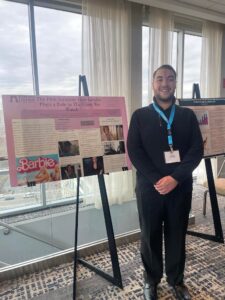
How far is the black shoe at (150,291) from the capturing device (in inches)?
63.0

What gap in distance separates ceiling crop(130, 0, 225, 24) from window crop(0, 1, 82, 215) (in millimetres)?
1049

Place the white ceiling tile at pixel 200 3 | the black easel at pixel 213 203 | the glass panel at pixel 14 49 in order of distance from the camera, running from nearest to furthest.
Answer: the black easel at pixel 213 203
the glass panel at pixel 14 49
the white ceiling tile at pixel 200 3

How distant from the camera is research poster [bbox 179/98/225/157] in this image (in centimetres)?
216

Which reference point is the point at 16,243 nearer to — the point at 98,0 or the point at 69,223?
the point at 69,223

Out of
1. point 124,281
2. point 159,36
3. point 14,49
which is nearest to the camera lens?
point 124,281

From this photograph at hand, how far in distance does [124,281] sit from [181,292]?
0.45m

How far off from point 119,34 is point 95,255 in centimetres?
275

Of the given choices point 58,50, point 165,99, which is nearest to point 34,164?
point 165,99

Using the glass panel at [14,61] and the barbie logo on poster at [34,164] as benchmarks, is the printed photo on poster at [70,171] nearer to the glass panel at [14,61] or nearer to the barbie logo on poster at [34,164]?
the barbie logo on poster at [34,164]

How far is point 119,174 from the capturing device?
344 cm

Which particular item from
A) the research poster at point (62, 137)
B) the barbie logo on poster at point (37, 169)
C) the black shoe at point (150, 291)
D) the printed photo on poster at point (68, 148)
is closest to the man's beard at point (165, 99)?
the research poster at point (62, 137)

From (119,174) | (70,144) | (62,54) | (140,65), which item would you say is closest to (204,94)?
(140,65)

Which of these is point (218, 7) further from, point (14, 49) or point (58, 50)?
→ point (14, 49)

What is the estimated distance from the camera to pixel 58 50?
10.2ft
